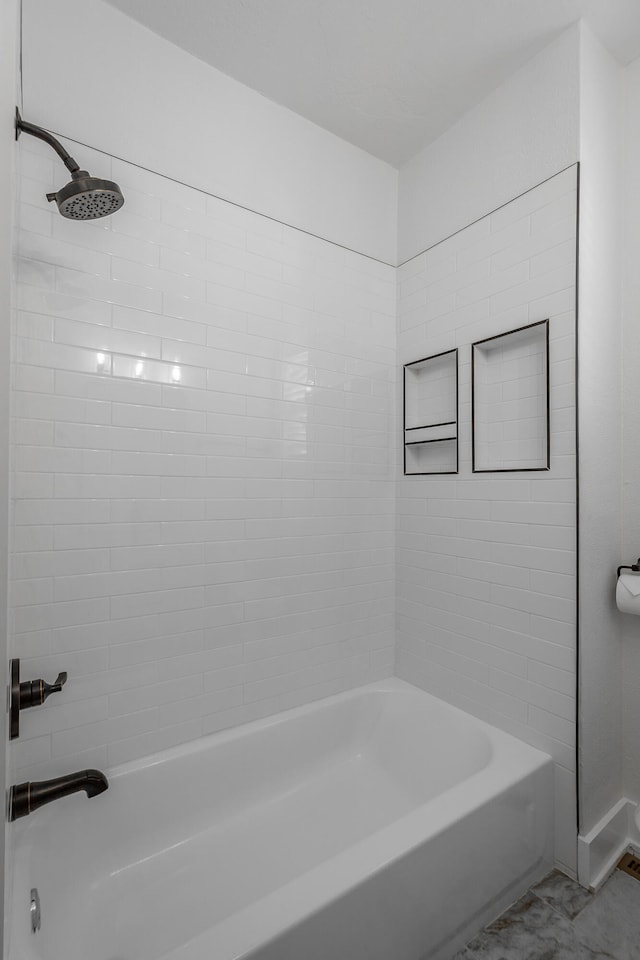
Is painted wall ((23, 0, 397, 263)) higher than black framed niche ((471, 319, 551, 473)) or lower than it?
higher

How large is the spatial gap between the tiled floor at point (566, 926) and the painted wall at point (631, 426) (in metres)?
0.36

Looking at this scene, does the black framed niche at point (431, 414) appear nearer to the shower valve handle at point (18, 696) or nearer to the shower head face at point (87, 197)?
the shower head face at point (87, 197)

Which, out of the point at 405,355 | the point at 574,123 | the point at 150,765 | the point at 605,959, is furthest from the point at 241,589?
the point at 574,123

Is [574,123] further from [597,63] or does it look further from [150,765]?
[150,765]

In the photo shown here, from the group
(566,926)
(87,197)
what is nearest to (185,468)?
(87,197)

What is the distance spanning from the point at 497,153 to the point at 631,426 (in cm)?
118

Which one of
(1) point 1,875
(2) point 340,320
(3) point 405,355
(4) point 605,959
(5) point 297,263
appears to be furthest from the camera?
(3) point 405,355

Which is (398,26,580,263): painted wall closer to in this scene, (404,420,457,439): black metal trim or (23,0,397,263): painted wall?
(23,0,397,263): painted wall

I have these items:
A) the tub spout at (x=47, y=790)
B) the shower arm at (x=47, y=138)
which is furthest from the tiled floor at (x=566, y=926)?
the shower arm at (x=47, y=138)

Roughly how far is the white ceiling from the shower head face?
0.83 m

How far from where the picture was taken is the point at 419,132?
212cm

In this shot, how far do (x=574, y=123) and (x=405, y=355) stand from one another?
1017mm

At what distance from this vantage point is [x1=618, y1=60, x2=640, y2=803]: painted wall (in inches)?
68.7

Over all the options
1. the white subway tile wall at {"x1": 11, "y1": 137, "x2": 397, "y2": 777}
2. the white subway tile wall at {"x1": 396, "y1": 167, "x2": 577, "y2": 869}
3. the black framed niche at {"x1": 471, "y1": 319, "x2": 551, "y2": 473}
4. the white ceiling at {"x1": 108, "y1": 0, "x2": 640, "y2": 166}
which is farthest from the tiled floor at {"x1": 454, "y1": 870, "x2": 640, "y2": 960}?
the white ceiling at {"x1": 108, "y1": 0, "x2": 640, "y2": 166}
